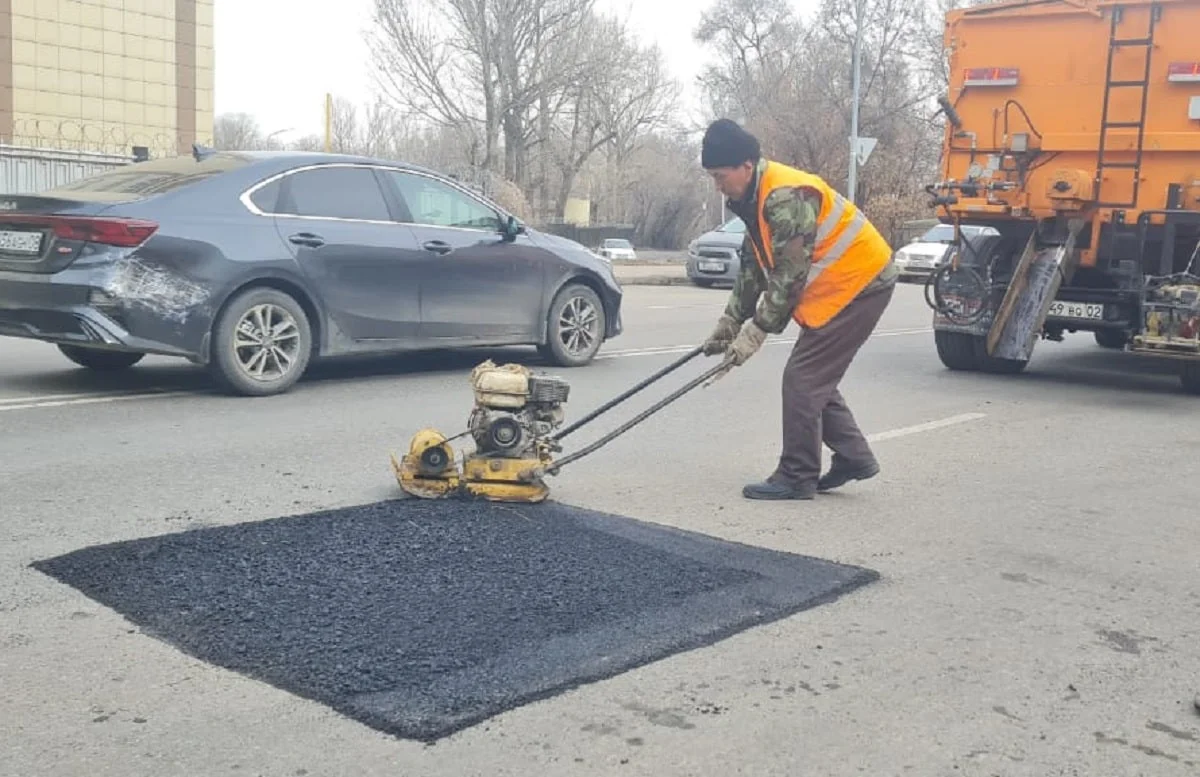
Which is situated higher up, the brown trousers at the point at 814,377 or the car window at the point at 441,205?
the car window at the point at 441,205

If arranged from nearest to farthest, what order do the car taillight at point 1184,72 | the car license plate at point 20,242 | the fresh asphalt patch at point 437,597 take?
the fresh asphalt patch at point 437,597
the car license plate at point 20,242
the car taillight at point 1184,72

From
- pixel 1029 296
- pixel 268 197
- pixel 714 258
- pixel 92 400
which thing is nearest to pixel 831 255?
pixel 268 197

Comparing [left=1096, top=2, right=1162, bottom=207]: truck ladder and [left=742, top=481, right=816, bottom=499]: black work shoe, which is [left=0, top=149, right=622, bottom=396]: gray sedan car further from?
[left=1096, top=2, right=1162, bottom=207]: truck ladder

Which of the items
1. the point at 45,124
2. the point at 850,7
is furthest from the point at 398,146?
the point at 45,124

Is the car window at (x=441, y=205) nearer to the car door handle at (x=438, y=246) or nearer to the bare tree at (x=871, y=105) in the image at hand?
the car door handle at (x=438, y=246)

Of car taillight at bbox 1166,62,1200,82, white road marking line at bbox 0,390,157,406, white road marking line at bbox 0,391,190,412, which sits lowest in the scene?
white road marking line at bbox 0,391,190,412

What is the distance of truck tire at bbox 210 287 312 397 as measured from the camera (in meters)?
8.20

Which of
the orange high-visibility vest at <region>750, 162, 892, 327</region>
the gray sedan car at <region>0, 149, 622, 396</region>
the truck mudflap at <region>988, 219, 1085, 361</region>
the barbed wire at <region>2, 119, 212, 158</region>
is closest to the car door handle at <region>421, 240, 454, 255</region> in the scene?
the gray sedan car at <region>0, 149, 622, 396</region>

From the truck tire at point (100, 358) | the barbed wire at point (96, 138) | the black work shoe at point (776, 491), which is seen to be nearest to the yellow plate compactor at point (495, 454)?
the black work shoe at point (776, 491)

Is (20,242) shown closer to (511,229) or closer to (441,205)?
(441,205)

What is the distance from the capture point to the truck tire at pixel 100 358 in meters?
8.96

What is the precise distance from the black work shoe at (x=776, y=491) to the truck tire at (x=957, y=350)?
5512 mm

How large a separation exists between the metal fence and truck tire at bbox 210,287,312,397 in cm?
1532

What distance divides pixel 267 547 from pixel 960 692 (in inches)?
99.2
